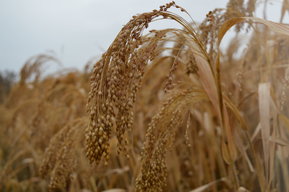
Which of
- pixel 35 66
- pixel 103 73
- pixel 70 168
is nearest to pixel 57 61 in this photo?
pixel 35 66

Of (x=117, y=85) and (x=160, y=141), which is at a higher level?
(x=117, y=85)

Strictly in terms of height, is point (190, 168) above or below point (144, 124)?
below

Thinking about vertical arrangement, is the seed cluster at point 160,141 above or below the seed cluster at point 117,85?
below

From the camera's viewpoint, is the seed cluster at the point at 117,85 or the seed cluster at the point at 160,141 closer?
the seed cluster at the point at 117,85

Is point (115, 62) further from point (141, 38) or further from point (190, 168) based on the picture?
A: point (190, 168)

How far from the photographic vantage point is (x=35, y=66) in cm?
383

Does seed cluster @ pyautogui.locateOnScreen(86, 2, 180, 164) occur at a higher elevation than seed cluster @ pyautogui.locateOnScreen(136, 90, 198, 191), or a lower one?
higher

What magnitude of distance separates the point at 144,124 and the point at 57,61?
144 cm

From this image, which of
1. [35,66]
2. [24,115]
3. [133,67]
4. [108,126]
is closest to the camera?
[108,126]

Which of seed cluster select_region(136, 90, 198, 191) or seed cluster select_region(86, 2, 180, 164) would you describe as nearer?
seed cluster select_region(86, 2, 180, 164)

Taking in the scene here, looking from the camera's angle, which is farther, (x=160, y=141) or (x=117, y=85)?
(x=160, y=141)

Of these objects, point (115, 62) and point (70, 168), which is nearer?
point (115, 62)

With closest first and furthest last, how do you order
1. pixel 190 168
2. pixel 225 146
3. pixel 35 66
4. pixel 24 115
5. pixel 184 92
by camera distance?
pixel 184 92 < pixel 225 146 < pixel 190 168 < pixel 35 66 < pixel 24 115

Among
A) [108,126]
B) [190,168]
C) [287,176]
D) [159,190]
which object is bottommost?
[190,168]
